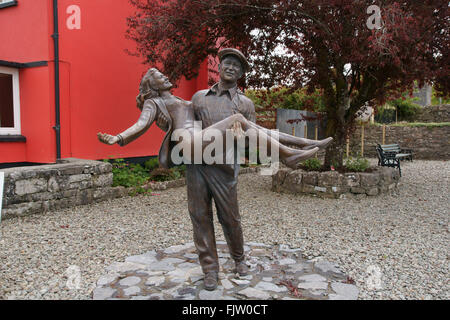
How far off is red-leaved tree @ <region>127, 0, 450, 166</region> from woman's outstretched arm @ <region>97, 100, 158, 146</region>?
3764 millimetres

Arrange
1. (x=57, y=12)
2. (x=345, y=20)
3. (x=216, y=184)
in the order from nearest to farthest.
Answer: (x=216, y=184) → (x=345, y=20) → (x=57, y=12)

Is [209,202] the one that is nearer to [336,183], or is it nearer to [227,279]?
[227,279]

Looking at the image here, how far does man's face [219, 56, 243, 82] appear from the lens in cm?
292

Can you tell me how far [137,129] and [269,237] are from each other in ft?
8.68

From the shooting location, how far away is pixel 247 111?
308 cm

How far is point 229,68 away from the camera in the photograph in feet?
9.60

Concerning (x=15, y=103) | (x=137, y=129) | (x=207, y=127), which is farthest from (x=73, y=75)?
(x=207, y=127)

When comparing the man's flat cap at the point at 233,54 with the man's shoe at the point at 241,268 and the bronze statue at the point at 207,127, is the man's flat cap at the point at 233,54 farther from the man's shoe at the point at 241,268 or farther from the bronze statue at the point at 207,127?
the man's shoe at the point at 241,268

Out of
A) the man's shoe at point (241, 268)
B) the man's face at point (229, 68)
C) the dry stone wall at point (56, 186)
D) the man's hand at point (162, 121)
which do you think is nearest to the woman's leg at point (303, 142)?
the man's face at point (229, 68)

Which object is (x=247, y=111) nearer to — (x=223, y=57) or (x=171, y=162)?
(x=223, y=57)

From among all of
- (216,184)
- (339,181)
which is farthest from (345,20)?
(216,184)

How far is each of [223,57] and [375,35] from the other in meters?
3.50

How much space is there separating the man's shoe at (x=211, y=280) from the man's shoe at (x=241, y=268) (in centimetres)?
27

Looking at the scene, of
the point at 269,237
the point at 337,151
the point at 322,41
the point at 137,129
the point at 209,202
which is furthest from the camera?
the point at 337,151
